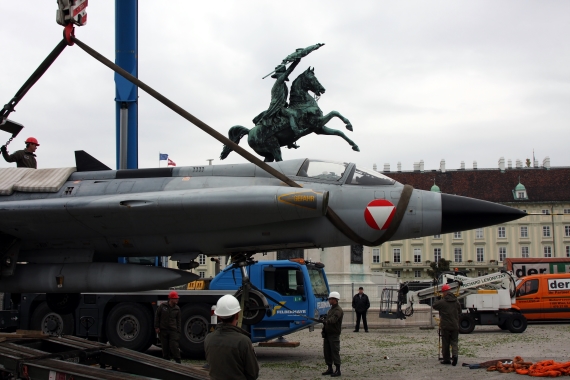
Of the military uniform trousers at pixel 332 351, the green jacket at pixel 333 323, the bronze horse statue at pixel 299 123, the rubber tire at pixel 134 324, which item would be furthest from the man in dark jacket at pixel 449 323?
the bronze horse statue at pixel 299 123

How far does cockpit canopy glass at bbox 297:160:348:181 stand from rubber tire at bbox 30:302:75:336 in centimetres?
783

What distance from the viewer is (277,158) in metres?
23.9

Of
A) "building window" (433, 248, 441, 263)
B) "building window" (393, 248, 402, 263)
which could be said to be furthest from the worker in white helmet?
"building window" (433, 248, 441, 263)

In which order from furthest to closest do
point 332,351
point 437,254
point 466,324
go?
point 437,254 → point 466,324 → point 332,351

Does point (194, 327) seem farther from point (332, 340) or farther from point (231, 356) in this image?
point (231, 356)

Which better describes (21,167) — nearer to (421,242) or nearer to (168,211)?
(168,211)

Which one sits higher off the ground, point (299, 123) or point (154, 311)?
point (299, 123)

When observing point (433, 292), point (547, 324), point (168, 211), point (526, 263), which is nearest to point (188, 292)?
point (168, 211)

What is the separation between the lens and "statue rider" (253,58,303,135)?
2320 cm

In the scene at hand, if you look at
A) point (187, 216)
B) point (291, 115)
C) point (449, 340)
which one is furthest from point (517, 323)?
point (187, 216)

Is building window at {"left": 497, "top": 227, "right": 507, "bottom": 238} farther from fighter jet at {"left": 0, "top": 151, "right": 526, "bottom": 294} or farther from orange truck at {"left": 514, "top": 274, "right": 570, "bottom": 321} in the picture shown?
fighter jet at {"left": 0, "top": 151, "right": 526, "bottom": 294}

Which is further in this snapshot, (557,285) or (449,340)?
(557,285)

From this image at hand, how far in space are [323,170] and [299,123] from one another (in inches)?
567

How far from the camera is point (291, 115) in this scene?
2323cm
